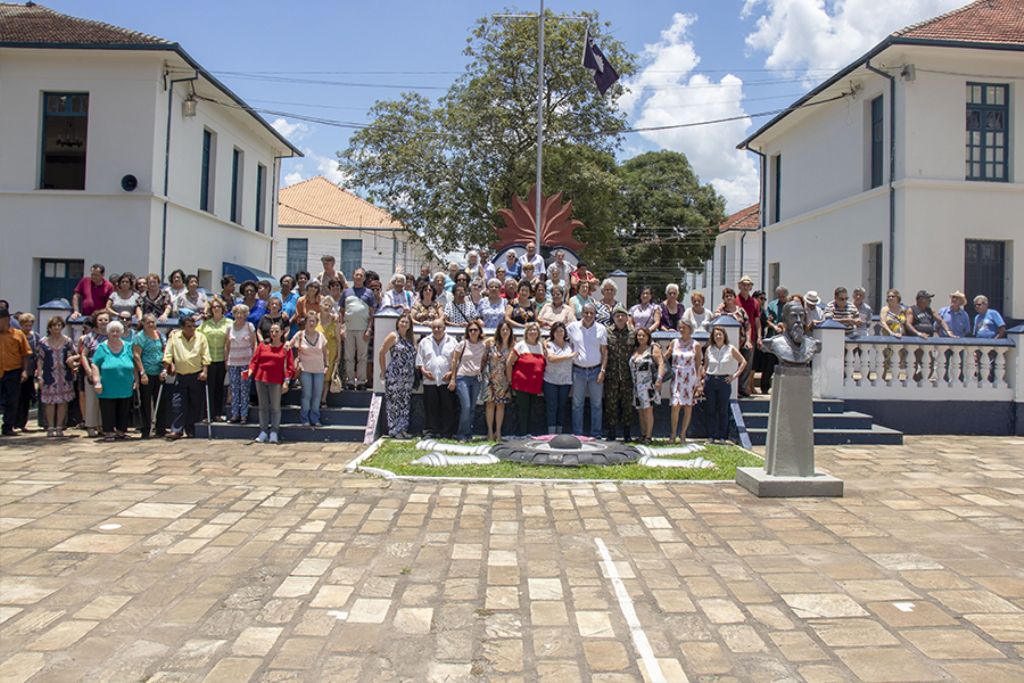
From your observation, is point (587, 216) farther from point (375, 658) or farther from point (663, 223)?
point (375, 658)

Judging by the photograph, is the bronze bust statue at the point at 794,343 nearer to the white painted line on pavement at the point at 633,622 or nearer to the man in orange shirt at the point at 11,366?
the white painted line on pavement at the point at 633,622

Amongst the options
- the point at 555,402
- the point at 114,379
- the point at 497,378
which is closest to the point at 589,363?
the point at 555,402

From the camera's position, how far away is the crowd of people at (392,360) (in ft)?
34.1

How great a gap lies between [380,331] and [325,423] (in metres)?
1.52

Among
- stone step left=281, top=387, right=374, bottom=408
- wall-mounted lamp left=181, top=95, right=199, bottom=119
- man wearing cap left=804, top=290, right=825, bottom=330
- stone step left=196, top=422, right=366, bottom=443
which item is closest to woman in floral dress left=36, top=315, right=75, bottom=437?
stone step left=196, top=422, right=366, bottom=443

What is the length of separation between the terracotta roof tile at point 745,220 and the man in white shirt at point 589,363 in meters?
24.3

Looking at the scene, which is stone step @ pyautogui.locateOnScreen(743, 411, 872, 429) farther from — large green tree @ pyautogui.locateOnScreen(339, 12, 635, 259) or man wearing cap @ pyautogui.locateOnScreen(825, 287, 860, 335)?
large green tree @ pyautogui.locateOnScreen(339, 12, 635, 259)

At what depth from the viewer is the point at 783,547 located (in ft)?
19.9

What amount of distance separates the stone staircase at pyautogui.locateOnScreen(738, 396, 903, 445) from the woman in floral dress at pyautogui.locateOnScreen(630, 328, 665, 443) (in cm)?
172

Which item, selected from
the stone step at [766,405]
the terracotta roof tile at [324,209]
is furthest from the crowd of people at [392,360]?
the terracotta roof tile at [324,209]

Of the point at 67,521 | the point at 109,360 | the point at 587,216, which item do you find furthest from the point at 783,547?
the point at 587,216

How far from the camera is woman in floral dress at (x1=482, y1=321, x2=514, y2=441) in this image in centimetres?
1034

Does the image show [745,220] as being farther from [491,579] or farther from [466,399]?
[491,579]

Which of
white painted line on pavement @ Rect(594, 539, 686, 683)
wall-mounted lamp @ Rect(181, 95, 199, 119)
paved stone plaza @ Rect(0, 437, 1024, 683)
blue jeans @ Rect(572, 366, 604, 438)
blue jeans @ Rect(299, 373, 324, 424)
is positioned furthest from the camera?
wall-mounted lamp @ Rect(181, 95, 199, 119)
